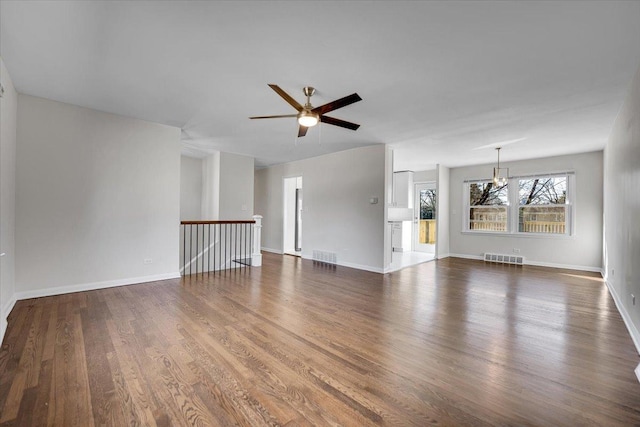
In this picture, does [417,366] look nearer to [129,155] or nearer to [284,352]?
[284,352]

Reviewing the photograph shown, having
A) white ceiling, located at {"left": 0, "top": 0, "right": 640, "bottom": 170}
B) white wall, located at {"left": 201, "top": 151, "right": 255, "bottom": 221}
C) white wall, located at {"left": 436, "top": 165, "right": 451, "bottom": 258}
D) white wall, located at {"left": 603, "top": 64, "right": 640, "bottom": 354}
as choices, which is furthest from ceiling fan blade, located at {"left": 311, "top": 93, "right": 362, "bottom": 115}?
white wall, located at {"left": 436, "top": 165, "right": 451, "bottom": 258}

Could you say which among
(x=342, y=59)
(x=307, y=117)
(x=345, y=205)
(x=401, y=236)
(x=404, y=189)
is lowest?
(x=401, y=236)

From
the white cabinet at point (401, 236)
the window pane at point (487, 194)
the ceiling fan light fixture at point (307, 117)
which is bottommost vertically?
the white cabinet at point (401, 236)

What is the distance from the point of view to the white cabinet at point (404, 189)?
873 cm

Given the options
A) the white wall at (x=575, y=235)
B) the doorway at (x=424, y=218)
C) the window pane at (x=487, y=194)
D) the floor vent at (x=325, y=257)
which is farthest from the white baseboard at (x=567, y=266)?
the floor vent at (x=325, y=257)

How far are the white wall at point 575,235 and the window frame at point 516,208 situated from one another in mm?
71

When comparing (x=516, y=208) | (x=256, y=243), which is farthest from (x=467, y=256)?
Result: (x=256, y=243)

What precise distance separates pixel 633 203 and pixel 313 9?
137 inches

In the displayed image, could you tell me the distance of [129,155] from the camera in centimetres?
431

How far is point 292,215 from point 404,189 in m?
3.60

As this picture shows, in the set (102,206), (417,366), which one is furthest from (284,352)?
(102,206)

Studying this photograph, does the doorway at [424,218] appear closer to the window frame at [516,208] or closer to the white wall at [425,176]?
the white wall at [425,176]

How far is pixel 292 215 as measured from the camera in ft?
28.0

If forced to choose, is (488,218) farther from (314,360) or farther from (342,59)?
(314,360)
